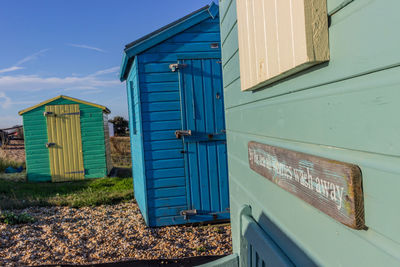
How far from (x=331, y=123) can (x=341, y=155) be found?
0.34 feet

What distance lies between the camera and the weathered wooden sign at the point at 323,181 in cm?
80

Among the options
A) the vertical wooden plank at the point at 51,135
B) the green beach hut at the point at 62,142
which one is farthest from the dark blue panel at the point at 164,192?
the vertical wooden plank at the point at 51,135

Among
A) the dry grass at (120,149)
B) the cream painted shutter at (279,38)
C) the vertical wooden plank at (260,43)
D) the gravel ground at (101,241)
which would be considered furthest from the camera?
the dry grass at (120,149)

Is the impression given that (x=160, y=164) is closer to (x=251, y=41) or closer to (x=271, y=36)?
(x=251, y=41)

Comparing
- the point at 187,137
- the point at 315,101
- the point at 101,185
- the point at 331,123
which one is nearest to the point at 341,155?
the point at 331,123

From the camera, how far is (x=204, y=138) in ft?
17.8

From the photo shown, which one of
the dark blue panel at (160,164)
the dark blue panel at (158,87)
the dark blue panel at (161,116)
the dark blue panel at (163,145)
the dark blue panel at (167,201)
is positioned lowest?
the dark blue panel at (167,201)

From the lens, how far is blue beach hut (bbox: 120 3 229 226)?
5.35m

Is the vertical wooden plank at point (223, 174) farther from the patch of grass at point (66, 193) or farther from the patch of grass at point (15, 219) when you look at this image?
the patch of grass at point (15, 219)

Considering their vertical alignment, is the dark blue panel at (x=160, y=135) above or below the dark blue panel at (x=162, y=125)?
below

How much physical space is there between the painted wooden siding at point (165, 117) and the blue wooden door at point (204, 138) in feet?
0.43

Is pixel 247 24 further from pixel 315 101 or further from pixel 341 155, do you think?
pixel 341 155

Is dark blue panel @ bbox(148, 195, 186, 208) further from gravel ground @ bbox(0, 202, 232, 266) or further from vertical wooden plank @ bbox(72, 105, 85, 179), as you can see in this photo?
vertical wooden plank @ bbox(72, 105, 85, 179)

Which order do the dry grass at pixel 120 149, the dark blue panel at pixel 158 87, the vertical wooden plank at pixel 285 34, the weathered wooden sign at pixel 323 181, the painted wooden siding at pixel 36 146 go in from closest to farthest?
the weathered wooden sign at pixel 323 181
the vertical wooden plank at pixel 285 34
the dark blue panel at pixel 158 87
the painted wooden siding at pixel 36 146
the dry grass at pixel 120 149
